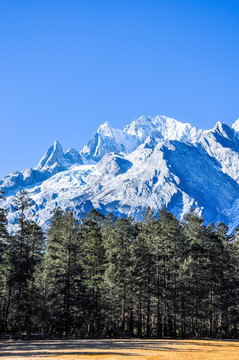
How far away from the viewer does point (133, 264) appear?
50781 millimetres

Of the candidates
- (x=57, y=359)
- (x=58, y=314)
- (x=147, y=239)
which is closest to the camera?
(x=57, y=359)

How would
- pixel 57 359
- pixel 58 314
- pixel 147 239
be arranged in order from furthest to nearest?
pixel 147 239 → pixel 58 314 → pixel 57 359

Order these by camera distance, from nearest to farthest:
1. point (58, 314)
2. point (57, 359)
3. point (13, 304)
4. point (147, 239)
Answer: point (57, 359), point (58, 314), point (147, 239), point (13, 304)

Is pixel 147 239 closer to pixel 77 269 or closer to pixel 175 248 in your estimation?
pixel 175 248

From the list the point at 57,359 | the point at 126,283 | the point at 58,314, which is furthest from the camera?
the point at 126,283

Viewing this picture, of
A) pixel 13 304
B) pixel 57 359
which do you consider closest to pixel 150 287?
pixel 13 304

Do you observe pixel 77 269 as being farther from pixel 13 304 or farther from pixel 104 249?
pixel 13 304

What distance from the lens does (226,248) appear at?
2292 inches

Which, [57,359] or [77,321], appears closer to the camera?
[57,359]

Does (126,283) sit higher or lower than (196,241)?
lower

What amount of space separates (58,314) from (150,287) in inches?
531

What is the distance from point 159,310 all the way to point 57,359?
29340 millimetres

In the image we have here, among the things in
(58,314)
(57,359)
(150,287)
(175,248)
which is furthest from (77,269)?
(57,359)

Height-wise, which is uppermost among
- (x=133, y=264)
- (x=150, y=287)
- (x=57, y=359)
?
(x=133, y=264)
